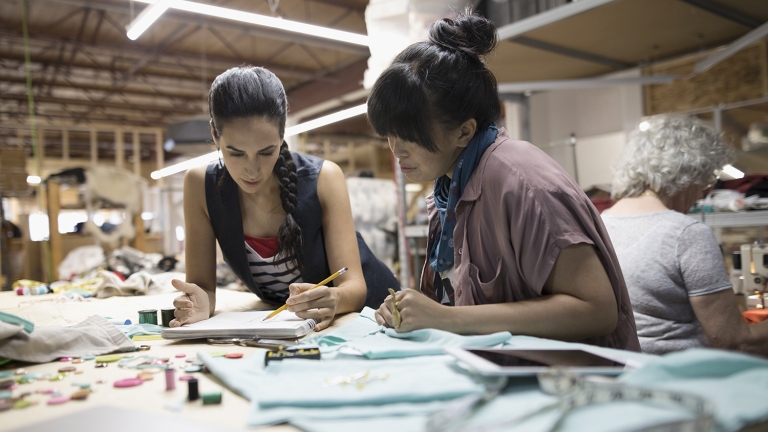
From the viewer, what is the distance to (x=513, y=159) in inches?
49.8

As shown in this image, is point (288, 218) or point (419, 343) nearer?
point (419, 343)

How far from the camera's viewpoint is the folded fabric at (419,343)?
3.39 ft

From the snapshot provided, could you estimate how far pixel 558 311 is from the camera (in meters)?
1.13

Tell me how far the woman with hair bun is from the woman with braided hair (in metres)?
0.49

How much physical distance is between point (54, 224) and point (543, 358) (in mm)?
5828

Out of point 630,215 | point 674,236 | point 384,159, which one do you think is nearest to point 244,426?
point 674,236

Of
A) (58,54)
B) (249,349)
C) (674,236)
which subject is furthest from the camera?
(58,54)

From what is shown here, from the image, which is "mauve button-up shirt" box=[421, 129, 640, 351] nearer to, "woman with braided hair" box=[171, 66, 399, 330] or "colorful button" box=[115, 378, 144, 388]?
"woman with braided hair" box=[171, 66, 399, 330]

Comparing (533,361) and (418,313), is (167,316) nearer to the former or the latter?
(418,313)

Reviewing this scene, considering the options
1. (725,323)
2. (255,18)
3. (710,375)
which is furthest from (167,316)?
(725,323)

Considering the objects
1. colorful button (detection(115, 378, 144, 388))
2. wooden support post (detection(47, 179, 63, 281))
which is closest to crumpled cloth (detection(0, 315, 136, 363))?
colorful button (detection(115, 378, 144, 388))

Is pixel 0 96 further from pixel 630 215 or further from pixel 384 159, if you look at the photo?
pixel 630 215

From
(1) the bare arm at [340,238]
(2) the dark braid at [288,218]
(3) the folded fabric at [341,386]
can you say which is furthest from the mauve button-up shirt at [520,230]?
(2) the dark braid at [288,218]

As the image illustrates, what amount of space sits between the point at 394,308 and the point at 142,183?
577cm
